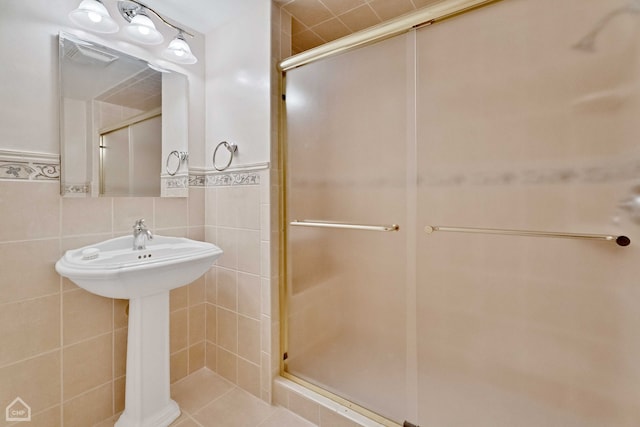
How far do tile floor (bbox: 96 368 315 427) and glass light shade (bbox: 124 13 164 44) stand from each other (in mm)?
1873

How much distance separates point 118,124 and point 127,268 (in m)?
0.84

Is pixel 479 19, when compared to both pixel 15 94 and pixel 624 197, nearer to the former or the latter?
pixel 624 197

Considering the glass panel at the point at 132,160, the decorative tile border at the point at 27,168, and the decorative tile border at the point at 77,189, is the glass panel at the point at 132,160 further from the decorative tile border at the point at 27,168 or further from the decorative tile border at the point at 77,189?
the decorative tile border at the point at 27,168

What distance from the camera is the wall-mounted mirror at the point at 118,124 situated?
1190mm

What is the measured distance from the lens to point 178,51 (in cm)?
149

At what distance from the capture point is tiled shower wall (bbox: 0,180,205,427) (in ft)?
3.44

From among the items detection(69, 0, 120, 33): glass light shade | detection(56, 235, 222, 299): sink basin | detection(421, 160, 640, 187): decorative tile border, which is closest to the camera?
detection(421, 160, 640, 187): decorative tile border

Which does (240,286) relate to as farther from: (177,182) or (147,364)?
(177,182)

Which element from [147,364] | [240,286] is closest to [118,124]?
[240,286]

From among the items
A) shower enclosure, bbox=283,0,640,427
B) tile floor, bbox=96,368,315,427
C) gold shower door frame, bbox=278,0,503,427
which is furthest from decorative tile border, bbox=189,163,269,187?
tile floor, bbox=96,368,315,427

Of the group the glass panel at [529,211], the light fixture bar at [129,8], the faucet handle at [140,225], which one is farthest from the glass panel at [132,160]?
the glass panel at [529,211]

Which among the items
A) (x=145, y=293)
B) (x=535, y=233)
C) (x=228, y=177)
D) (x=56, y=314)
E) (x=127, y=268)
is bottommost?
(x=56, y=314)

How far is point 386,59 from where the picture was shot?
1.20 meters

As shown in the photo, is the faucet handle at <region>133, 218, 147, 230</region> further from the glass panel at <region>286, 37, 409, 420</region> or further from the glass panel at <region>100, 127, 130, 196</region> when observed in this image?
the glass panel at <region>286, 37, 409, 420</region>
